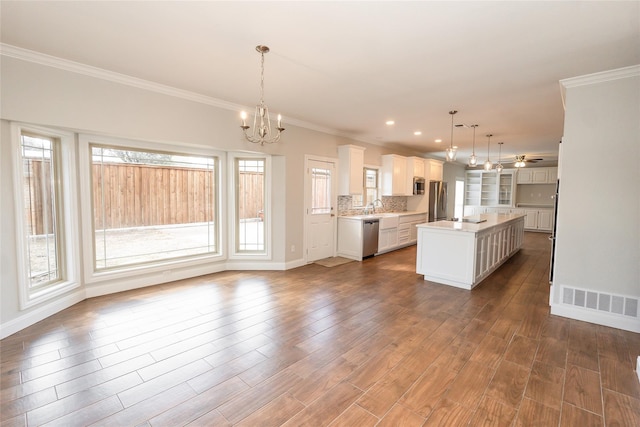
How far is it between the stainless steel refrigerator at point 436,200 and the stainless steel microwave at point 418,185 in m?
0.44

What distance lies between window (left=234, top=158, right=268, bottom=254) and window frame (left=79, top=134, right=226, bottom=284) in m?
0.28

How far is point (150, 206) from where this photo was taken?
425 centimetres

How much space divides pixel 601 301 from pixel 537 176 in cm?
849

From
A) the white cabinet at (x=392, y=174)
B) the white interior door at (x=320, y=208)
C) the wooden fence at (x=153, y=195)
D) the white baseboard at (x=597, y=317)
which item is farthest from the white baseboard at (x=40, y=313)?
the white cabinet at (x=392, y=174)

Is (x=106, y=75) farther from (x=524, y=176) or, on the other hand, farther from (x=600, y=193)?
(x=524, y=176)

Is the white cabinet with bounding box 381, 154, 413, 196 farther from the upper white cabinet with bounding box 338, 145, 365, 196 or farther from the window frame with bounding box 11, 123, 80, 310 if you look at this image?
the window frame with bounding box 11, 123, 80, 310

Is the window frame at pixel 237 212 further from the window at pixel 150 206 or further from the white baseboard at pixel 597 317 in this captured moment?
the white baseboard at pixel 597 317

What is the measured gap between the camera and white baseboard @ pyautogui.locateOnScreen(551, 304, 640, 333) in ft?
9.78

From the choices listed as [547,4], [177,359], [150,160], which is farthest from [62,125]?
[547,4]

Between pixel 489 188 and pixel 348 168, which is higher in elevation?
pixel 348 168

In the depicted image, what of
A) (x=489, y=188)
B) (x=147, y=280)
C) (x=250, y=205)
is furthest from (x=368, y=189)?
(x=489, y=188)

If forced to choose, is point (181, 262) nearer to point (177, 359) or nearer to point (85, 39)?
point (177, 359)

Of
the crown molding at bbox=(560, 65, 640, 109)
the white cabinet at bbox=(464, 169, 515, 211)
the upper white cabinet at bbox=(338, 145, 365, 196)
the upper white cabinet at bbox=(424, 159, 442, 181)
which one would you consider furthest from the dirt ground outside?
the white cabinet at bbox=(464, 169, 515, 211)

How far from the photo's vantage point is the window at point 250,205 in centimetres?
503
